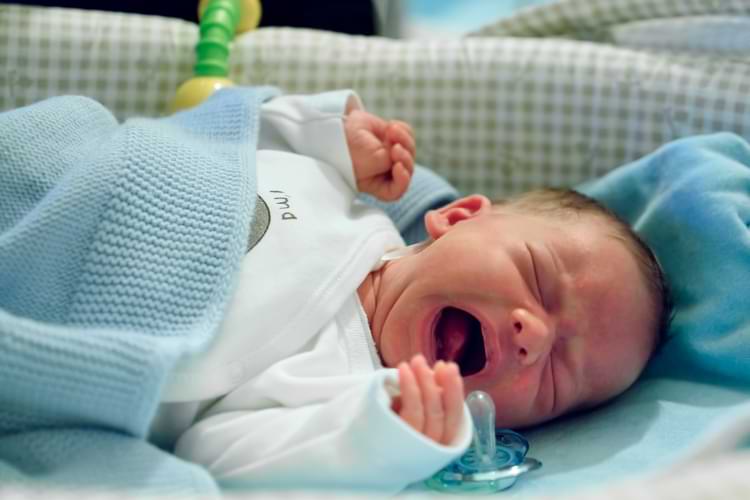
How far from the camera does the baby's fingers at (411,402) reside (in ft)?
2.51

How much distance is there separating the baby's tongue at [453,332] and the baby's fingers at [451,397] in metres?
0.22

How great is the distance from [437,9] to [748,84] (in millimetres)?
1093

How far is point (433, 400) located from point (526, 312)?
7.5 inches

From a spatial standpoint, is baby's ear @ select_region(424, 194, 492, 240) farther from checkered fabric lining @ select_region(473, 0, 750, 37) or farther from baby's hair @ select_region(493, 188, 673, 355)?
checkered fabric lining @ select_region(473, 0, 750, 37)

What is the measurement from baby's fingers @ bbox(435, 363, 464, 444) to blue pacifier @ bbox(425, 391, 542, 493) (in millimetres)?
86

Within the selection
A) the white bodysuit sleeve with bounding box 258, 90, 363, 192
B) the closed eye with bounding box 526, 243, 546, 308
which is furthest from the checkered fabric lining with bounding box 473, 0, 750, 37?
the closed eye with bounding box 526, 243, 546, 308

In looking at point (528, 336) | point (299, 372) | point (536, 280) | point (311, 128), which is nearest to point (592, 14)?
point (311, 128)

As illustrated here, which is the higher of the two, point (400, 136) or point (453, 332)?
point (400, 136)

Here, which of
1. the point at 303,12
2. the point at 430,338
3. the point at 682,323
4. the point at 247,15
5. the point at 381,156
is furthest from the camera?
the point at 303,12

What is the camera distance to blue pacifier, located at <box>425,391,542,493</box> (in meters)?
0.85

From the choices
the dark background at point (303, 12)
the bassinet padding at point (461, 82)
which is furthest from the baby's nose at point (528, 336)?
the dark background at point (303, 12)

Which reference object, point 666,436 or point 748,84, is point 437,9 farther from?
point 666,436

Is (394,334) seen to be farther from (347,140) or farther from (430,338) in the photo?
(347,140)

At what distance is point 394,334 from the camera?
3.19 feet
